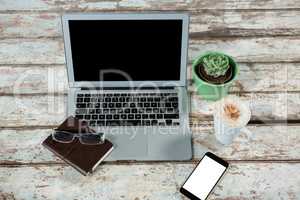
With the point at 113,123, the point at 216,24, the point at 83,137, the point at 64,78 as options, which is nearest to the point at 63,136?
the point at 83,137

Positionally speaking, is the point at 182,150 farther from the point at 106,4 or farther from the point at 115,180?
the point at 106,4

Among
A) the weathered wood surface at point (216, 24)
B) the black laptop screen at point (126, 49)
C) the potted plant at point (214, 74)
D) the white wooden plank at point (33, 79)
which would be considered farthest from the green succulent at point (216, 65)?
the white wooden plank at point (33, 79)

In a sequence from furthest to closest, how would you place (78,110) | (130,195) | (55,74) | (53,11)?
(53,11) → (55,74) → (78,110) → (130,195)

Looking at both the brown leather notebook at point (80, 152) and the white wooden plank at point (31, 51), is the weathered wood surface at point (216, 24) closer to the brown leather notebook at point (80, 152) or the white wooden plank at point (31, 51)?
the white wooden plank at point (31, 51)

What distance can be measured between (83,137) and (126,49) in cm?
31

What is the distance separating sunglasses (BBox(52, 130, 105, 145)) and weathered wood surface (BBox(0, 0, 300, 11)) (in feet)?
1.99

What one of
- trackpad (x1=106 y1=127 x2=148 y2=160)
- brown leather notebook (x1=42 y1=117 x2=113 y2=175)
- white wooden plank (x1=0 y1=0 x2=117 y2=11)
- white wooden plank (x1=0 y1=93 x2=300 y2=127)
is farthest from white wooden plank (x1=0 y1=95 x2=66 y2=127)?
white wooden plank (x1=0 y1=0 x2=117 y2=11)

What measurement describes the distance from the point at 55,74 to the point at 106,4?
1.30 ft

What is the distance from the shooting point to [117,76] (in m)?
1.62

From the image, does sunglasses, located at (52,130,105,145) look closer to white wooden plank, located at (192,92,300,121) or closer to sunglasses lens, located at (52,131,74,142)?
sunglasses lens, located at (52,131,74,142)

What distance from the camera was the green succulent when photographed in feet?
5.24

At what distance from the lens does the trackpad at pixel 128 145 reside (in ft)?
5.06


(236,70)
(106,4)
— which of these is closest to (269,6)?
(236,70)

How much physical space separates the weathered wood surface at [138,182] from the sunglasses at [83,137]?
0.08m
